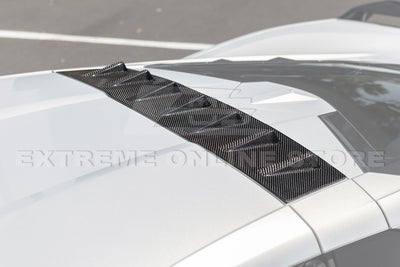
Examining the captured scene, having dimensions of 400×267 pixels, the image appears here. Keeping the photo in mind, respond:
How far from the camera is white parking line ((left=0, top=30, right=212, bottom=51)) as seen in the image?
638cm

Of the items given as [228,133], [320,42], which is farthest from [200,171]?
[320,42]

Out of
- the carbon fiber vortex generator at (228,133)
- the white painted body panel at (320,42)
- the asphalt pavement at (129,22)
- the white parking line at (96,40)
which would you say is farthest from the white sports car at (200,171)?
the white parking line at (96,40)

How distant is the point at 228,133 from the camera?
6.75 feet

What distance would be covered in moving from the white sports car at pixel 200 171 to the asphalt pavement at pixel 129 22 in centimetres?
357

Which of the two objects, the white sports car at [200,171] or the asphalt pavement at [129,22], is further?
the asphalt pavement at [129,22]

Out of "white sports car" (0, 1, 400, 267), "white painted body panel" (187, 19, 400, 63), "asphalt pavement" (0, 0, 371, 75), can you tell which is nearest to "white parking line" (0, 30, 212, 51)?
"asphalt pavement" (0, 0, 371, 75)

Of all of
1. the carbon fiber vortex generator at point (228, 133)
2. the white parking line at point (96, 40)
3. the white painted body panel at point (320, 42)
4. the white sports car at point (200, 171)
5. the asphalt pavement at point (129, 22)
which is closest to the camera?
the white sports car at point (200, 171)

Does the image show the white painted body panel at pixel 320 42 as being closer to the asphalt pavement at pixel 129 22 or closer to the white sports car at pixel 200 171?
the white sports car at pixel 200 171

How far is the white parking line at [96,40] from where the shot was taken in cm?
638

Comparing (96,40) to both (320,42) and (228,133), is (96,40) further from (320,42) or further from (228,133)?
(228,133)

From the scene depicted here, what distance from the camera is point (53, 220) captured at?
1628 mm

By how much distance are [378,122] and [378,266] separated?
1.95 ft

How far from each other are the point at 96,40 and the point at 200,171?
16.3ft

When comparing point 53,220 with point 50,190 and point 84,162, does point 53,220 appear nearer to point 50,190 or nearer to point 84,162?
point 50,190
